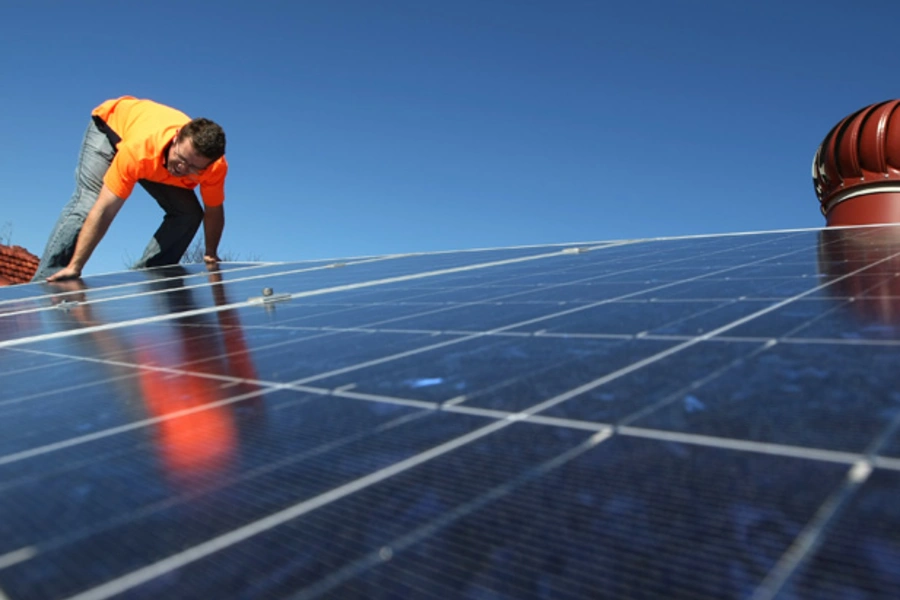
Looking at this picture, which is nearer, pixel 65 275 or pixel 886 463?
pixel 886 463

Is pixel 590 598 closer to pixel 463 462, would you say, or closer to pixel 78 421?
pixel 463 462

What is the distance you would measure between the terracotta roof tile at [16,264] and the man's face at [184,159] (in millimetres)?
9446

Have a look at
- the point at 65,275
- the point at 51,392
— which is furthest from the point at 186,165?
the point at 51,392

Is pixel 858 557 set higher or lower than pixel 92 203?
lower

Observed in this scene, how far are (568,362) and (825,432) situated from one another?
0.89 meters

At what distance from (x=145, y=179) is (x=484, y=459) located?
10079 mm

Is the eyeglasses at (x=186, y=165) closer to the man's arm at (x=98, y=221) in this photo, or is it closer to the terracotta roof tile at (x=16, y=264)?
the man's arm at (x=98, y=221)

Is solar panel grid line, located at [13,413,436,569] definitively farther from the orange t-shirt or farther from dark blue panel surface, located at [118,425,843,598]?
the orange t-shirt

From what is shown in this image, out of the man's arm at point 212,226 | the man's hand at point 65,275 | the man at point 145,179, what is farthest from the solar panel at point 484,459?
the man's arm at point 212,226

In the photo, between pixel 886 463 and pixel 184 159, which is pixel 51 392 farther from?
pixel 184 159

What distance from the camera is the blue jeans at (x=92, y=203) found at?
10.2 meters

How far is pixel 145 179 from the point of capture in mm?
10328

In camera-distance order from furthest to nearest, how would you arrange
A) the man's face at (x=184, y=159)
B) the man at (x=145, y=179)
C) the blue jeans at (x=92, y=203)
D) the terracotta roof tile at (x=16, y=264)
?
the terracotta roof tile at (x=16, y=264) → the blue jeans at (x=92, y=203) → the man at (x=145, y=179) → the man's face at (x=184, y=159)

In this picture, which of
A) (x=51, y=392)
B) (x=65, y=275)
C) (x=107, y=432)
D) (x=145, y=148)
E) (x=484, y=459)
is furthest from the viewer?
(x=65, y=275)
